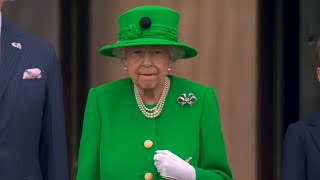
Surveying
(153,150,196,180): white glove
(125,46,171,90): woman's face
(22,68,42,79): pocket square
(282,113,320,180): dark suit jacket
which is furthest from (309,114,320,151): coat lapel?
(22,68,42,79): pocket square

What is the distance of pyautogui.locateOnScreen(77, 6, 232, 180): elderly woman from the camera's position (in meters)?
3.64

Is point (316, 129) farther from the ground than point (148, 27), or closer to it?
closer to it

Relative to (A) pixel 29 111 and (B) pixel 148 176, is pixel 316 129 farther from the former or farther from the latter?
(A) pixel 29 111

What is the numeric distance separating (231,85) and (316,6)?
2.52 ft

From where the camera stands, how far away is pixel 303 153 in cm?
389

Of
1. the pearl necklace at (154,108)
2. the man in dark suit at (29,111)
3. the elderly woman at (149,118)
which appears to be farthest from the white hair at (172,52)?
the man in dark suit at (29,111)

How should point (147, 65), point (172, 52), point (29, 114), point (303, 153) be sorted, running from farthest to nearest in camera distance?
point (303, 153) < point (172, 52) < point (147, 65) < point (29, 114)

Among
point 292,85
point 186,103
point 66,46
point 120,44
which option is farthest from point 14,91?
point 292,85

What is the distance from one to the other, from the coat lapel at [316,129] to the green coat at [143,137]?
448 millimetres

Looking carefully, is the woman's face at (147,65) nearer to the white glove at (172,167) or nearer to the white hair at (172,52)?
the white hair at (172,52)

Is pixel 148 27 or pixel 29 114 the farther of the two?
pixel 148 27

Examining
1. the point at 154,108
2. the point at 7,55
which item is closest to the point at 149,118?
the point at 154,108

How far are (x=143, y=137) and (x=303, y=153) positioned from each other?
0.74 m

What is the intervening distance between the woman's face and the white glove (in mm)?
300
